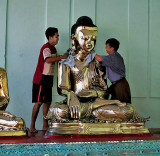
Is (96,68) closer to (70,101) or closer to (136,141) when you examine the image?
(70,101)

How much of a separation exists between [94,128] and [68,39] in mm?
840

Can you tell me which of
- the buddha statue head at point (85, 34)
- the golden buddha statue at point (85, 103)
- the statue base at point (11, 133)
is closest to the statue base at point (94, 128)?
the golden buddha statue at point (85, 103)

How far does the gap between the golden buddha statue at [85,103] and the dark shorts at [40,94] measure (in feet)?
0.79

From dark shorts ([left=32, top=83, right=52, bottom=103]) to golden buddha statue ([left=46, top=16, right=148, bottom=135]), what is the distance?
9.5 inches

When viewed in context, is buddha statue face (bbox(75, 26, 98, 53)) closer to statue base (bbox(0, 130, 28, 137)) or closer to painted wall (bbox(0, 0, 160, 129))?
painted wall (bbox(0, 0, 160, 129))

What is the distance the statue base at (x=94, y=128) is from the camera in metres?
1.28

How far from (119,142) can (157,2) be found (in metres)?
1.37

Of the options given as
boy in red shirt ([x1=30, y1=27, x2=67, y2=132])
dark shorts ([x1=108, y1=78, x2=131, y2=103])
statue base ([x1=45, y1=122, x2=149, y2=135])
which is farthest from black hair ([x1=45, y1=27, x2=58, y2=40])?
statue base ([x1=45, y1=122, x2=149, y2=135])

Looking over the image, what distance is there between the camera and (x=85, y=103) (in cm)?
142

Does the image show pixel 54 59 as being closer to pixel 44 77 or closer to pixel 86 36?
pixel 44 77

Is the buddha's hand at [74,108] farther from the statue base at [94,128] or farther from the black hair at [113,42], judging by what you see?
the black hair at [113,42]

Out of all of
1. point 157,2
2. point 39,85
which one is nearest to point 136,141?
point 39,85

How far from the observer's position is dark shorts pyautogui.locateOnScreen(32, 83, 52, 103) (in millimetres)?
1747

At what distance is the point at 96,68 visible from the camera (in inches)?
63.2
